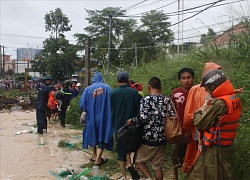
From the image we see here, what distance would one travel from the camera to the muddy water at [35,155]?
5719mm

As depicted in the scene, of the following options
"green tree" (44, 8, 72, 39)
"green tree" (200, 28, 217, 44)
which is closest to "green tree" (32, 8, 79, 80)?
"green tree" (44, 8, 72, 39)

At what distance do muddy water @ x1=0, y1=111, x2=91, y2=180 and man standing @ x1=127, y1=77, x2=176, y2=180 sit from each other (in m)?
2.16

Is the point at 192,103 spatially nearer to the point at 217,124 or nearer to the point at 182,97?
the point at 182,97

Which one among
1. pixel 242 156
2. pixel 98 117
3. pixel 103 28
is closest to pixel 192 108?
pixel 242 156

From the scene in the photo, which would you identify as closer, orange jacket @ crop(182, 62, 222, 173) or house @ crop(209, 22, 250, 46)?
orange jacket @ crop(182, 62, 222, 173)

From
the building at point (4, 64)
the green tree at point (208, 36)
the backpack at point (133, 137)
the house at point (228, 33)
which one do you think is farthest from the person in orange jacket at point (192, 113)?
the building at point (4, 64)

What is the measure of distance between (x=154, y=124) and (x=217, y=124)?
1163 millimetres

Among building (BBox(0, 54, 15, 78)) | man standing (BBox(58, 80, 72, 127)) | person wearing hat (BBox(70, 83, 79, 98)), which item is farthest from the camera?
building (BBox(0, 54, 15, 78))

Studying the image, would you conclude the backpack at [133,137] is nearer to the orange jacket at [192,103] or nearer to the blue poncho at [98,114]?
the orange jacket at [192,103]

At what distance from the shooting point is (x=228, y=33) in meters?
6.80

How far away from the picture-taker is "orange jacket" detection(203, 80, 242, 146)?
9.43ft

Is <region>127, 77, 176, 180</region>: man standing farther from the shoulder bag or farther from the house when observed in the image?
the house

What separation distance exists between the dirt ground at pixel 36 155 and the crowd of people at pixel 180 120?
81 cm

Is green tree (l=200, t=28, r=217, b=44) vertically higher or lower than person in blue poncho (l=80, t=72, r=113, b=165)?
higher
